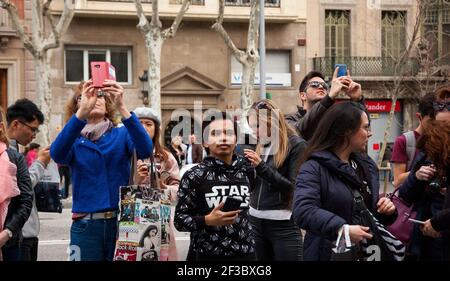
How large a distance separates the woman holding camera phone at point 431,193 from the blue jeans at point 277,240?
Answer: 3.97ft

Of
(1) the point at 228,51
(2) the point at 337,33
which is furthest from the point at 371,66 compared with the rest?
(1) the point at 228,51

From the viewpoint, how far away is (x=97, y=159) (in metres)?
5.27

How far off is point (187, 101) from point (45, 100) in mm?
8226

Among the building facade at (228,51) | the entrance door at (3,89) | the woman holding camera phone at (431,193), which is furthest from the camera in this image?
the building facade at (228,51)

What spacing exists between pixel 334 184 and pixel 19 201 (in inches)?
84.8

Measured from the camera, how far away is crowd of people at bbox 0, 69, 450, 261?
14.2ft

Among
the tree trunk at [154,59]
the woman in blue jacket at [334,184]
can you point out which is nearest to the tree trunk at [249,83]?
the tree trunk at [154,59]

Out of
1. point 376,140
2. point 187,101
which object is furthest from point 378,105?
point 187,101

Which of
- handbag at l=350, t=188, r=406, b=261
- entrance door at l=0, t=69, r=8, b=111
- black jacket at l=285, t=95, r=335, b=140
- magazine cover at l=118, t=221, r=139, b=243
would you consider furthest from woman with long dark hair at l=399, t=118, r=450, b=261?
entrance door at l=0, t=69, r=8, b=111

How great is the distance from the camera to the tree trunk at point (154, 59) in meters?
23.1

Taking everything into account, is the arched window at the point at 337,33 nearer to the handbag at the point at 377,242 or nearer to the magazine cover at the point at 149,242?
the magazine cover at the point at 149,242

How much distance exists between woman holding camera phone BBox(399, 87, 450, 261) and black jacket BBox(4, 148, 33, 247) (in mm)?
2557

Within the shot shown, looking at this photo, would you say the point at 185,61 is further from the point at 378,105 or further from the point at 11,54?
the point at 378,105

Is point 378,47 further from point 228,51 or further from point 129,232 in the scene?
point 129,232
